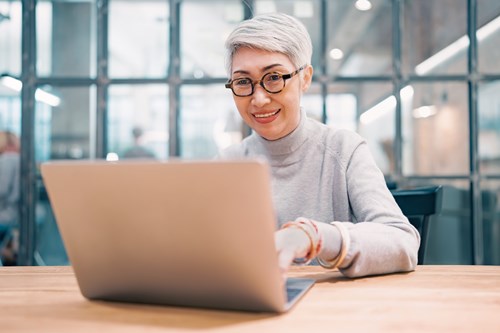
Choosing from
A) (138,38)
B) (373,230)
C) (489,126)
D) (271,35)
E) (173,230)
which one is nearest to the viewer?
(173,230)

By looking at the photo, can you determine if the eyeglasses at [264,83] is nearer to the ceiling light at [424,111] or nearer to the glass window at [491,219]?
the ceiling light at [424,111]

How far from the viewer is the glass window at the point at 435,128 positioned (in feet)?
10.9

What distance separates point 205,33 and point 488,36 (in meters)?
1.67

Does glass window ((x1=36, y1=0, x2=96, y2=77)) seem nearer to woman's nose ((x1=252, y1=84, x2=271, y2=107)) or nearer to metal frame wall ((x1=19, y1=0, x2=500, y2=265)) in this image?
metal frame wall ((x1=19, y1=0, x2=500, y2=265))

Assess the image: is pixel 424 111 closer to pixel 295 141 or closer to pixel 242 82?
pixel 295 141

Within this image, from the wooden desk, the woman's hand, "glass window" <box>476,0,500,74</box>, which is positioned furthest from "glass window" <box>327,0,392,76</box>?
the woman's hand

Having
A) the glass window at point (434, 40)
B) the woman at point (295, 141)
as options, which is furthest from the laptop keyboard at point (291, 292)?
the glass window at point (434, 40)

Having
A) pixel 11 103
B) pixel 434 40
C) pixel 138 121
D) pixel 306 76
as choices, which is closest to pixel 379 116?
pixel 434 40

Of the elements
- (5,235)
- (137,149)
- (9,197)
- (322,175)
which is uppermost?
(137,149)

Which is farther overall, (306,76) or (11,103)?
(11,103)

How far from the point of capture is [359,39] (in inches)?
134

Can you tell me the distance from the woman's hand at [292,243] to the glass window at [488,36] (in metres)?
2.76

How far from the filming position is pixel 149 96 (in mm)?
3391

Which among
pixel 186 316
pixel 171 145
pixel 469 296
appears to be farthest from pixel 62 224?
pixel 171 145
